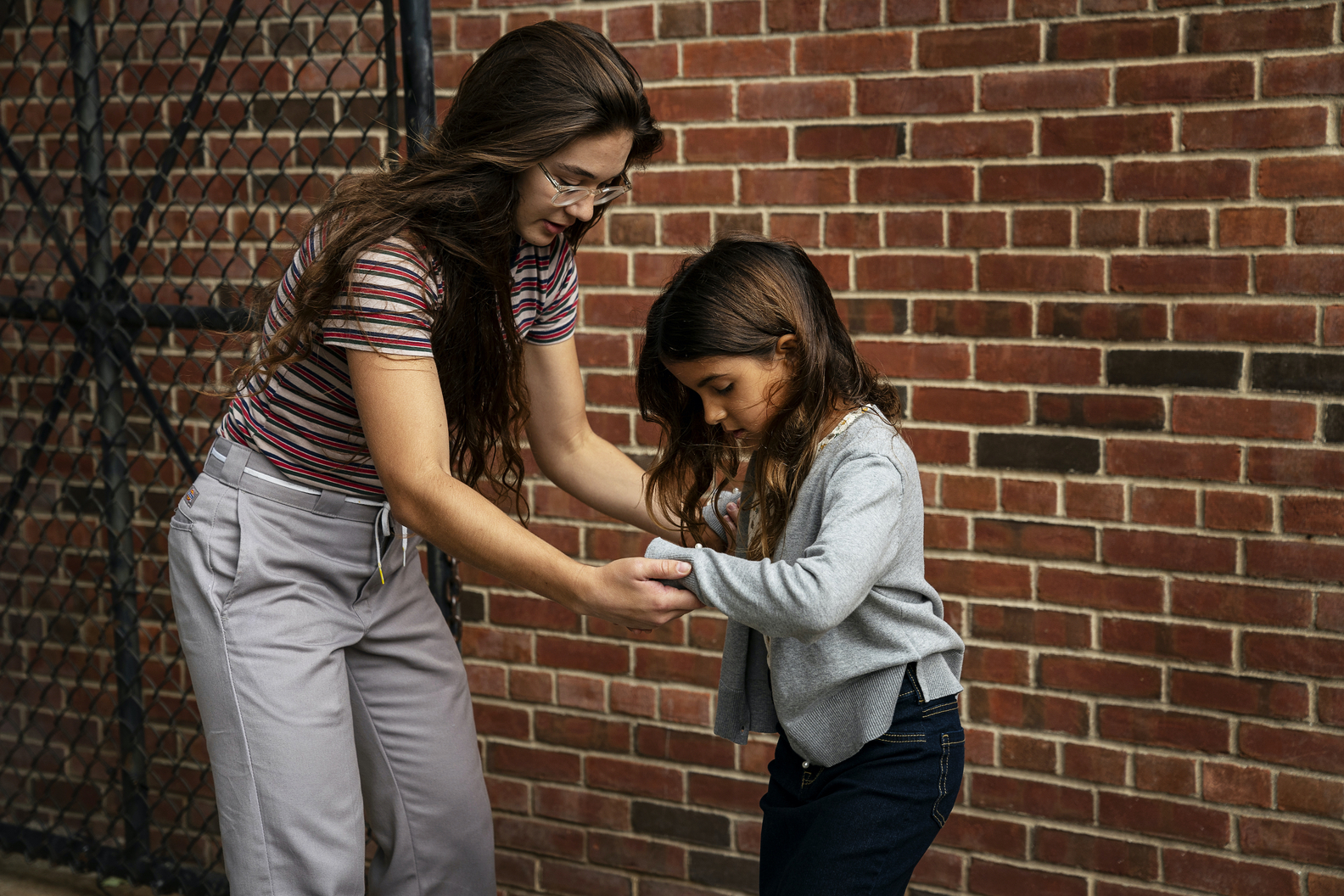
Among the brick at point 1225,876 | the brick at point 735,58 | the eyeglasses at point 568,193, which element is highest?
the brick at point 735,58

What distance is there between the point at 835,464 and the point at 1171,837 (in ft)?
4.81

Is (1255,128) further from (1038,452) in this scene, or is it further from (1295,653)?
(1295,653)

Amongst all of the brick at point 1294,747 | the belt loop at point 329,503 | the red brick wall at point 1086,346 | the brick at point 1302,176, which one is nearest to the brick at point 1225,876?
the red brick wall at point 1086,346

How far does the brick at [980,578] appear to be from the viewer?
272 centimetres

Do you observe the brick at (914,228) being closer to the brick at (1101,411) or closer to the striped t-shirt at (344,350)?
the brick at (1101,411)

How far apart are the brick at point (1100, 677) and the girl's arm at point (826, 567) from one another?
1.09 m

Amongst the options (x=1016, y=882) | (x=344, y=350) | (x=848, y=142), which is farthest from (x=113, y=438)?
(x=1016, y=882)

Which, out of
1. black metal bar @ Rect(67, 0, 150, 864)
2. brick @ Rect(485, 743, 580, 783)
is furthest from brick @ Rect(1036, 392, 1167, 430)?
black metal bar @ Rect(67, 0, 150, 864)

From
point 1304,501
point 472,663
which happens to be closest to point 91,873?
point 472,663

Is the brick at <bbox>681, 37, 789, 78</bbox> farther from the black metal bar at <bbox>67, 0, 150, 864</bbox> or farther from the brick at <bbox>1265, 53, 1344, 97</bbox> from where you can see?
the black metal bar at <bbox>67, 0, 150, 864</bbox>

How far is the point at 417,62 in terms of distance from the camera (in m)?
2.54

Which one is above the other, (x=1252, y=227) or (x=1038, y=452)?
(x=1252, y=227)

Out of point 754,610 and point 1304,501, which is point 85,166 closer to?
point 754,610

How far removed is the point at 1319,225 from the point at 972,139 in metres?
0.74
